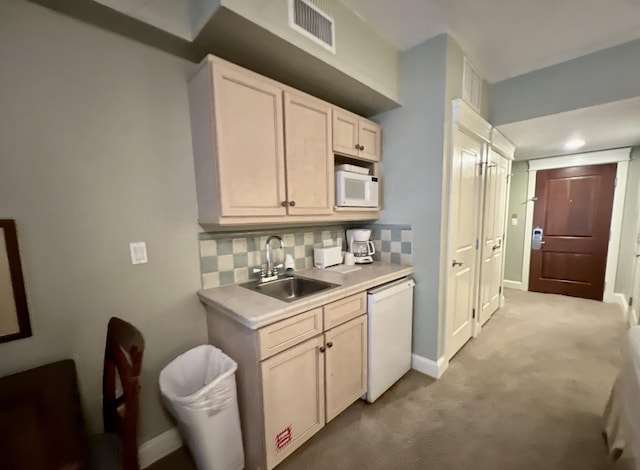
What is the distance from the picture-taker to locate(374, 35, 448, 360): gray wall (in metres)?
1.90

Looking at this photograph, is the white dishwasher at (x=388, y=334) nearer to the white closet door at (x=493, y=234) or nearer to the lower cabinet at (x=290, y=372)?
the lower cabinet at (x=290, y=372)

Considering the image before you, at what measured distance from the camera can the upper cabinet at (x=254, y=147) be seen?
129 cm

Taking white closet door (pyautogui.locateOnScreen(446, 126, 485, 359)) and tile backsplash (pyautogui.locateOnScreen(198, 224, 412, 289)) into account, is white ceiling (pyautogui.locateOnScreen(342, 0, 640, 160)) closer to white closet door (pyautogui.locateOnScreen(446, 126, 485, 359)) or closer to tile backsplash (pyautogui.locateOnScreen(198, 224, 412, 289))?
white closet door (pyautogui.locateOnScreen(446, 126, 485, 359))

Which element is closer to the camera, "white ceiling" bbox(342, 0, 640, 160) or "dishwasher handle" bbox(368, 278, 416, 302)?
"white ceiling" bbox(342, 0, 640, 160)

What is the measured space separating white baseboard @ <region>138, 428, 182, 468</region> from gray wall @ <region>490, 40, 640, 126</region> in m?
3.63

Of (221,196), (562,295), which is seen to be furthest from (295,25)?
(562,295)

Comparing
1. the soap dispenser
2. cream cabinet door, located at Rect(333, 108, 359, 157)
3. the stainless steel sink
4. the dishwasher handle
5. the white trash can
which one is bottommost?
the white trash can

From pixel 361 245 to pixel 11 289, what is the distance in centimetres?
207

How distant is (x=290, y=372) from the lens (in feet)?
4.26

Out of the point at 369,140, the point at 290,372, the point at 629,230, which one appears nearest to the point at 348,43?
the point at 369,140

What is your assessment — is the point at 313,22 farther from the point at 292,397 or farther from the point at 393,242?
the point at 292,397

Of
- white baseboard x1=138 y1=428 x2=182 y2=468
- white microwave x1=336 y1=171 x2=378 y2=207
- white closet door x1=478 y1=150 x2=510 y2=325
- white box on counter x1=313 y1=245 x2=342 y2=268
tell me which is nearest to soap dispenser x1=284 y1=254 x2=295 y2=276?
white box on counter x1=313 y1=245 x2=342 y2=268

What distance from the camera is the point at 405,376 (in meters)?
2.09

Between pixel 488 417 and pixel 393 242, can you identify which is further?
pixel 393 242
